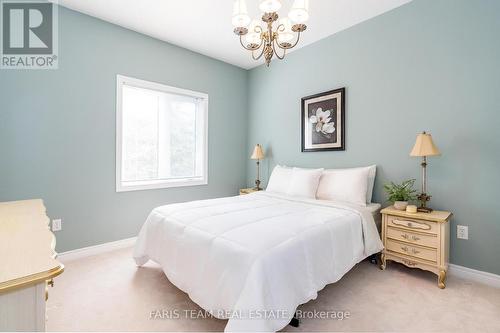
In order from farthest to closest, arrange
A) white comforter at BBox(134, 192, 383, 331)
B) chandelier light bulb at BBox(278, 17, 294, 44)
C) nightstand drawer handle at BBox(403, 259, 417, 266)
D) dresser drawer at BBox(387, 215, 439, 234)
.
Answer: nightstand drawer handle at BBox(403, 259, 417, 266), dresser drawer at BBox(387, 215, 439, 234), chandelier light bulb at BBox(278, 17, 294, 44), white comforter at BBox(134, 192, 383, 331)

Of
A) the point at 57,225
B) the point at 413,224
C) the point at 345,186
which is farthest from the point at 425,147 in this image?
the point at 57,225

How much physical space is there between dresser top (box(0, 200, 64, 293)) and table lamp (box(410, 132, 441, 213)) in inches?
105

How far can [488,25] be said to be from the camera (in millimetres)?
2178

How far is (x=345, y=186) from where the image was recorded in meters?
2.75

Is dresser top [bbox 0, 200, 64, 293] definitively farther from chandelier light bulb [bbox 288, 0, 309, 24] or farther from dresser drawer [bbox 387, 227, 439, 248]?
dresser drawer [bbox 387, 227, 439, 248]

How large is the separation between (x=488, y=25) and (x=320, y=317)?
290 centimetres

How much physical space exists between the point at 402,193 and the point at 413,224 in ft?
1.13

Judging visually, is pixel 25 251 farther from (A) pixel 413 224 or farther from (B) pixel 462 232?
(B) pixel 462 232

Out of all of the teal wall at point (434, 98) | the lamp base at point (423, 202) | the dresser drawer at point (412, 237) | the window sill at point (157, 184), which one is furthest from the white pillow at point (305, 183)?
the window sill at point (157, 184)

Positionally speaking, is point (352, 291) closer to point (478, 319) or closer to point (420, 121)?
point (478, 319)

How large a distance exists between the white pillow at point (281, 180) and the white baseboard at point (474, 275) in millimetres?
1874

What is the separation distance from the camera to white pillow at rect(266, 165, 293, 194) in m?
3.28

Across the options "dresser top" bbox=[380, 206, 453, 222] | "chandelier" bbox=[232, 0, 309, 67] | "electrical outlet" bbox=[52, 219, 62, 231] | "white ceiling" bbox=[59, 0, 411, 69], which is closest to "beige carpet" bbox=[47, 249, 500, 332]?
"electrical outlet" bbox=[52, 219, 62, 231]

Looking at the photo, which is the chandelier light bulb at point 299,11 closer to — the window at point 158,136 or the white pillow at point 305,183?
the white pillow at point 305,183
